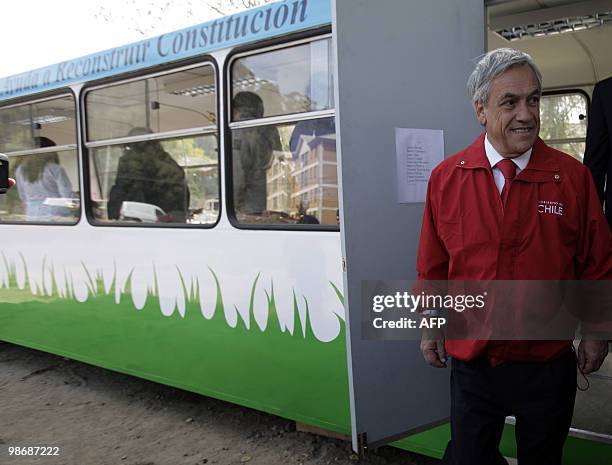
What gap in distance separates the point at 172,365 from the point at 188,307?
0.51m

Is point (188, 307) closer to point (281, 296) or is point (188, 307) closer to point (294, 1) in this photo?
point (281, 296)

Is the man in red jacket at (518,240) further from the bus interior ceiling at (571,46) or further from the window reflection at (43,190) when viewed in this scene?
the window reflection at (43,190)

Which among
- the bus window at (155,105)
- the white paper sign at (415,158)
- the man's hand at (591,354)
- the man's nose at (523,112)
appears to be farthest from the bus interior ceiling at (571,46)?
the bus window at (155,105)

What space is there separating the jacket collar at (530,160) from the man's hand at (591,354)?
22.5 inches

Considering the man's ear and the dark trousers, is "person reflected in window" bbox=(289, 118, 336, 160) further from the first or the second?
the dark trousers

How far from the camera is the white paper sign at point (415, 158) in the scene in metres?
2.50

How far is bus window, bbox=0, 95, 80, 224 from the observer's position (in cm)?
470

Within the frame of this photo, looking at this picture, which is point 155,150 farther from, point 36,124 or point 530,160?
point 530,160

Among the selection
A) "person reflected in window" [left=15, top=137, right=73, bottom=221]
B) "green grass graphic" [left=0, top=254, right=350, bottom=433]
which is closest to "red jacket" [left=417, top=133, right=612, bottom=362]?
"green grass graphic" [left=0, top=254, right=350, bottom=433]

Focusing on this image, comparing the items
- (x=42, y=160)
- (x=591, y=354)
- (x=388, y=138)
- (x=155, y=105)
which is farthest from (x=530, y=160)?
(x=42, y=160)

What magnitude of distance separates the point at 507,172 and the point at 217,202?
223cm

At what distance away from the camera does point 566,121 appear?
15.6ft

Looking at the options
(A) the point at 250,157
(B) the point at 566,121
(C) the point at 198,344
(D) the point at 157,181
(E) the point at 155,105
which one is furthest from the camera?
(B) the point at 566,121

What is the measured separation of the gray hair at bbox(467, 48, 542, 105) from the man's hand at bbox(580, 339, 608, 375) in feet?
2.77
